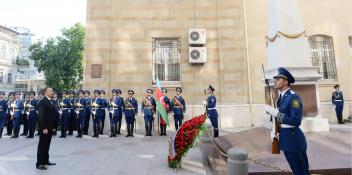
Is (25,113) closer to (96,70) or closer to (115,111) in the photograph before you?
(96,70)

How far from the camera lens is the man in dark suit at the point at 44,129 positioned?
6027 mm

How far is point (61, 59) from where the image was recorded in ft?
103

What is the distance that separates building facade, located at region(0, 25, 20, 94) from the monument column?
178 ft

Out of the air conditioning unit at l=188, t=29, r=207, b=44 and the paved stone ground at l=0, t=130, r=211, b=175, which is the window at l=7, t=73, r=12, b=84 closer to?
the paved stone ground at l=0, t=130, r=211, b=175

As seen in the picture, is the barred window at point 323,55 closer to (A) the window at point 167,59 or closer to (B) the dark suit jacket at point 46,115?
(A) the window at point 167,59

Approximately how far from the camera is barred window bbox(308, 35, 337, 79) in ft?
45.1

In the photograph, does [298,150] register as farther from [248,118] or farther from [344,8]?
[344,8]

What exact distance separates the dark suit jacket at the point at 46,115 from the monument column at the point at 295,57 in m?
6.91

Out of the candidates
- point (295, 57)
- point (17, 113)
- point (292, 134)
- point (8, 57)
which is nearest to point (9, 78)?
point (8, 57)

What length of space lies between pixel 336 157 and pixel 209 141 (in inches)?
165

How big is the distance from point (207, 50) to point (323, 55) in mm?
6859

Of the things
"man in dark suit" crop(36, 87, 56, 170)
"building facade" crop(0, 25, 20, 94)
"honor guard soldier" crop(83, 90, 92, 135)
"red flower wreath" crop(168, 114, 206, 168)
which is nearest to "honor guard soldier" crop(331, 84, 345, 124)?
"red flower wreath" crop(168, 114, 206, 168)

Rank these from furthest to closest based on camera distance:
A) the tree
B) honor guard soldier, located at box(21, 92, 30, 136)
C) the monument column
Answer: the tree, honor guard soldier, located at box(21, 92, 30, 136), the monument column

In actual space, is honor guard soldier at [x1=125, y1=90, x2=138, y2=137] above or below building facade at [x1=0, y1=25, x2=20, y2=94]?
below
